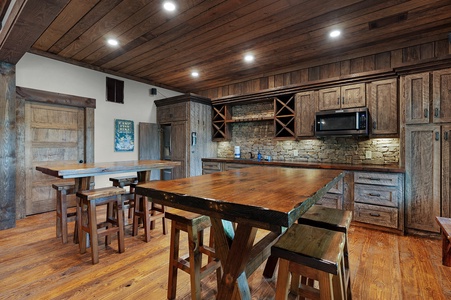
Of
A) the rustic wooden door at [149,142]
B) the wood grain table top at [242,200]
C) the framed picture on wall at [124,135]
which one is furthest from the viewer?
the rustic wooden door at [149,142]

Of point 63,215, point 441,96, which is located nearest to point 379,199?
point 441,96

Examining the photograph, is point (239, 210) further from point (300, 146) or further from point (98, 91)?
point (98, 91)

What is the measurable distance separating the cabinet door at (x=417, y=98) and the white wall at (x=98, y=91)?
200 inches

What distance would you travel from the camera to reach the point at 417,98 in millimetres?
3035

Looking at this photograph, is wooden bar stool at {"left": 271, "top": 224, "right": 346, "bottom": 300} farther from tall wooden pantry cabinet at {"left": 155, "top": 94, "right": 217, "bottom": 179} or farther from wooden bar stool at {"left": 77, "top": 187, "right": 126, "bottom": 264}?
tall wooden pantry cabinet at {"left": 155, "top": 94, "right": 217, "bottom": 179}

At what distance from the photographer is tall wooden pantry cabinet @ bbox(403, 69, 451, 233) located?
288 cm

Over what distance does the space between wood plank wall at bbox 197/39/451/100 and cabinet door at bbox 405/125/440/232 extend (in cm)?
96

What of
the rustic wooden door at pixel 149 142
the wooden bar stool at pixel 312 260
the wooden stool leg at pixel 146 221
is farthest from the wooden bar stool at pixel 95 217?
the rustic wooden door at pixel 149 142

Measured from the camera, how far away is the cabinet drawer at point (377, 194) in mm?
3111

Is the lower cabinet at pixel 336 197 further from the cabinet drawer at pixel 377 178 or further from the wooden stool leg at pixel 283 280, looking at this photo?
the wooden stool leg at pixel 283 280

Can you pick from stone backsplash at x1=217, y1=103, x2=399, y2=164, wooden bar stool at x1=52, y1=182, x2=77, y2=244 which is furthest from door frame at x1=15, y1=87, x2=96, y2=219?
stone backsplash at x1=217, y1=103, x2=399, y2=164

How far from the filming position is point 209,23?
9.55 feet

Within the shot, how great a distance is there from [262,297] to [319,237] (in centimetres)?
85

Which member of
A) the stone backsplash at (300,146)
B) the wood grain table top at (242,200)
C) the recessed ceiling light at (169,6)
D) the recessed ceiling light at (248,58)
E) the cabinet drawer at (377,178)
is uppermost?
the recessed ceiling light at (248,58)
